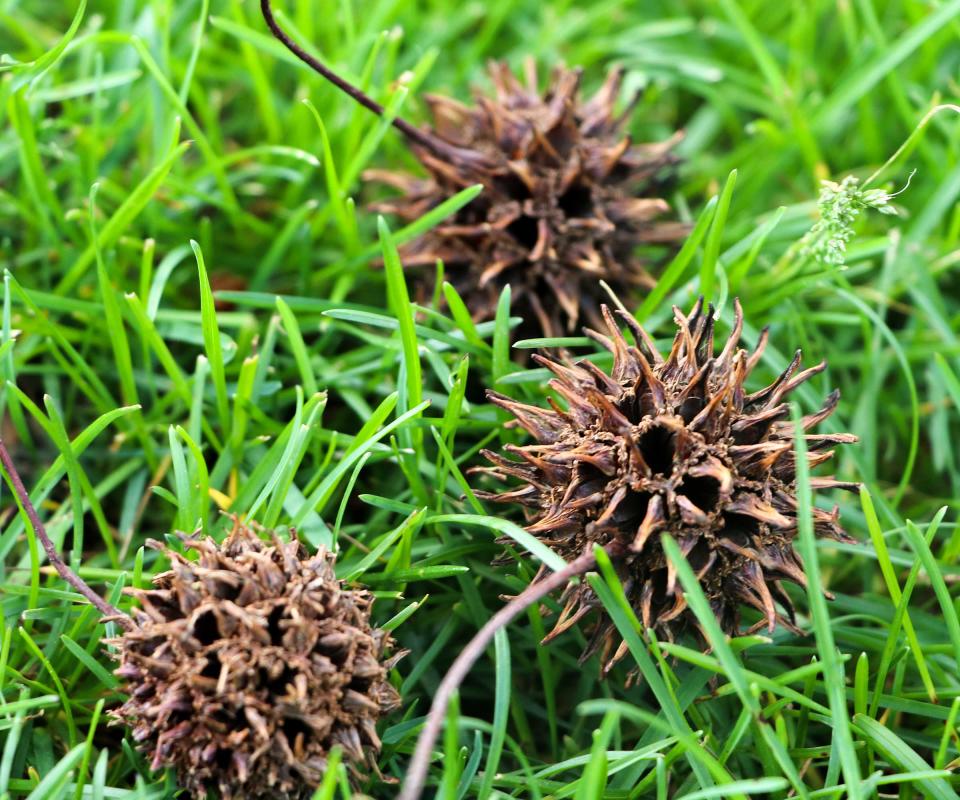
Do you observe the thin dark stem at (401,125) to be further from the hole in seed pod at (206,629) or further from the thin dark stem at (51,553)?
the hole in seed pod at (206,629)

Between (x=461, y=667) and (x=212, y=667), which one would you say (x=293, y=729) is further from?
(x=461, y=667)

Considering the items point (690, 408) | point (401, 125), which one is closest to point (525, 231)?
point (401, 125)

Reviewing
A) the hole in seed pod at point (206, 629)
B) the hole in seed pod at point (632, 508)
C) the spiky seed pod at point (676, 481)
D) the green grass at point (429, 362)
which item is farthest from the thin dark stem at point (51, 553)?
the hole in seed pod at point (632, 508)

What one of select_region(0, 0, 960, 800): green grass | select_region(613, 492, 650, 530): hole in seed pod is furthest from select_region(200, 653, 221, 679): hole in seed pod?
select_region(613, 492, 650, 530): hole in seed pod

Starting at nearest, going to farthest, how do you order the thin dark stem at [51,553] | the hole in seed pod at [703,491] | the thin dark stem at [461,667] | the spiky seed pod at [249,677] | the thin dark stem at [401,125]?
the thin dark stem at [461,667] < the spiky seed pod at [249,677] < the hole in seed pod at [703,491] < the thin dark stem at [51,553] < the thin dark stem at [401,125]

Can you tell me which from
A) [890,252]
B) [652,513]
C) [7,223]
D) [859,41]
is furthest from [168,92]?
[859,41]

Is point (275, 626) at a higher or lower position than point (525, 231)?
lower

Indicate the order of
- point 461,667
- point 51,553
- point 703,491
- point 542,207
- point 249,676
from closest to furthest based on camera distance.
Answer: point 461,667 → point 249,676 → point 703,491 → point 51,553 → point 542,207

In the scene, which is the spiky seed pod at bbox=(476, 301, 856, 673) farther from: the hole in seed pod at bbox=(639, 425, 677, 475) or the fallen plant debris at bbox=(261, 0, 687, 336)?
the fallen plant debris at bbox=(261, 0, 687, 336)
